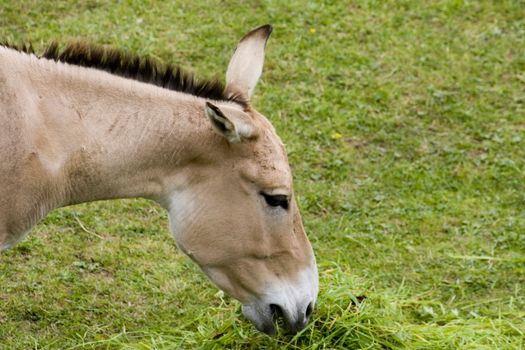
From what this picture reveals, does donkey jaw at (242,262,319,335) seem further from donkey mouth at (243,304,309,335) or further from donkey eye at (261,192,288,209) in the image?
donkey eye at (261,192,288,209)

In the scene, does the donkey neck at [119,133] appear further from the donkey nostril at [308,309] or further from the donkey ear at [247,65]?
the donkey nostril at [308,309]

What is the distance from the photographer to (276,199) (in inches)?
170

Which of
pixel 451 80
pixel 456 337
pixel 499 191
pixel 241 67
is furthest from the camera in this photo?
pixel 451 80

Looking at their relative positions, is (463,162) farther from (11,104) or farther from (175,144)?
(11,104)

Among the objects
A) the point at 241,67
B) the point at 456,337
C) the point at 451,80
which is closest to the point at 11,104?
the point at 241,67

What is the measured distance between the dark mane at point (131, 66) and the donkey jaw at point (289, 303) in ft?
3.08

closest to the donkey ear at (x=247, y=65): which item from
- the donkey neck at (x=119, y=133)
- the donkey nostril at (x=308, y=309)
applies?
the donkey neck at (x=119, y=133)

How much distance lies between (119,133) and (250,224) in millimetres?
739

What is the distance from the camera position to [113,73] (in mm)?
4281

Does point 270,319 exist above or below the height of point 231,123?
below

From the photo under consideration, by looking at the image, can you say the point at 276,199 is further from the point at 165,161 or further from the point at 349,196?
the point at 349,196

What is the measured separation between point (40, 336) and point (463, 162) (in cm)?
395

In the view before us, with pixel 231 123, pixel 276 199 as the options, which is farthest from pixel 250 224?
pixel 231 123

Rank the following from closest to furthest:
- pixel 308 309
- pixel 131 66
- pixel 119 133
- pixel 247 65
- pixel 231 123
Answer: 1. pixel 231 123
2. pixel 119 133
3. pixel 131 66
4. pixel 308 309
5. pixel 247 65
